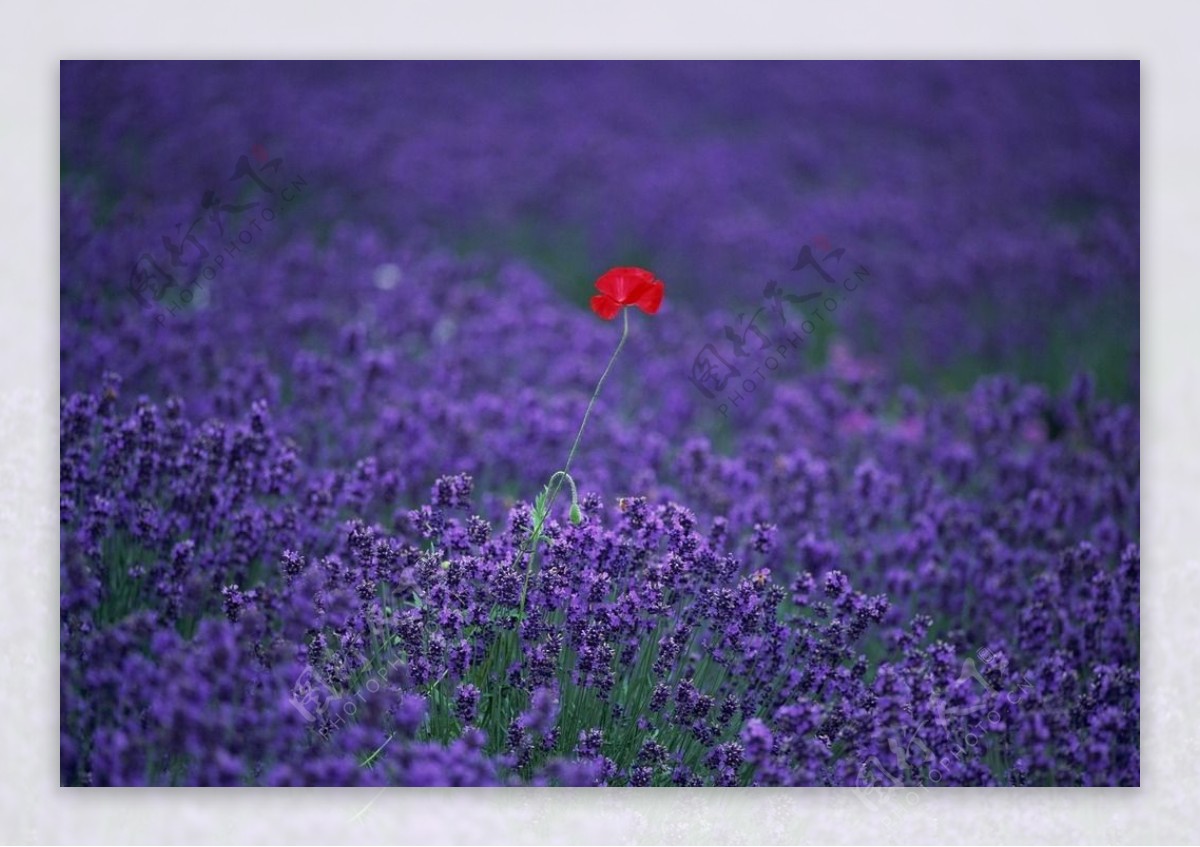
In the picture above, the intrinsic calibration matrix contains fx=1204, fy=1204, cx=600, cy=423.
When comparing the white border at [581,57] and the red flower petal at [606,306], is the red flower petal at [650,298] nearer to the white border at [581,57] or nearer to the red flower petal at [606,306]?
the red flower petal at [606,306]

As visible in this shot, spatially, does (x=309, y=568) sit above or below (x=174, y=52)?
below

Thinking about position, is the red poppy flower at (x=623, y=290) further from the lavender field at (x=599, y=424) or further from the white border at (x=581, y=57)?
the white border at (x=581, y=57)

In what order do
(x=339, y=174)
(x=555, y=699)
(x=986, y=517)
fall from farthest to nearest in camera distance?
1. (x=339, y=174)
2. (x=986, y=517)
3. (x=555, y=699)

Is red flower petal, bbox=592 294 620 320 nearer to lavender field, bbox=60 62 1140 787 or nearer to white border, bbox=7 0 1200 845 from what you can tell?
lavender field, bbox=60 62 1140 787

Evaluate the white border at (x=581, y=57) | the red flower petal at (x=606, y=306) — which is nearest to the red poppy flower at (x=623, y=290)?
the red flower petal at (x=606, y=306)

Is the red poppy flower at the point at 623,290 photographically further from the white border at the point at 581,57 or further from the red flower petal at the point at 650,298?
the white border at the point at 581,57

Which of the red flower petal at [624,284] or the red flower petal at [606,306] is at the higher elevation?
the red flower petal at [624,284]

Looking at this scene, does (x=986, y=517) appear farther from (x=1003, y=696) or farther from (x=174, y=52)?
(x=174, y=52)

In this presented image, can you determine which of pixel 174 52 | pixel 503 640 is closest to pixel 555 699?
pixel 503 640

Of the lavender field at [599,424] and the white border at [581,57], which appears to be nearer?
the lavender field at [599,424]
